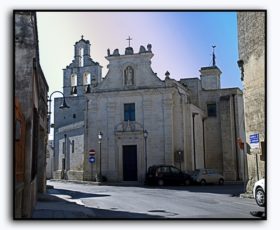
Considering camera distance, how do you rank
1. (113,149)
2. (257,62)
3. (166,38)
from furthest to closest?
(113,149), (257,62), (166,38)

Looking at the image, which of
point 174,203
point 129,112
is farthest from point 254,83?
point 129,112

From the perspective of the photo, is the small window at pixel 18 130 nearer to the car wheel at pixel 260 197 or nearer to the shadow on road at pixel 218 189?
the shadow on road at pixel 218 189

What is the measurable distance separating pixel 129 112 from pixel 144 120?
1.11ft

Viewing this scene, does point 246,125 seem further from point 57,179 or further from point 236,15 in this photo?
point 57,179

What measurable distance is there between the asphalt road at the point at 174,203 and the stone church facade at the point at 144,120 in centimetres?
28

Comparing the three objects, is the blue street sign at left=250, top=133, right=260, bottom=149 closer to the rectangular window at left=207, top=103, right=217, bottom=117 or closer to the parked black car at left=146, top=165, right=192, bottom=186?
the rectangular window at left=207, top=103, right=217, bottom=117

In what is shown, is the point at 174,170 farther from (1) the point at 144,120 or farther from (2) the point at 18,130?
(2) the point at 18,130

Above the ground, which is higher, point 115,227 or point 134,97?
point 134,97

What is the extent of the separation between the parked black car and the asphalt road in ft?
0.48

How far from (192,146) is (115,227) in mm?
2308
